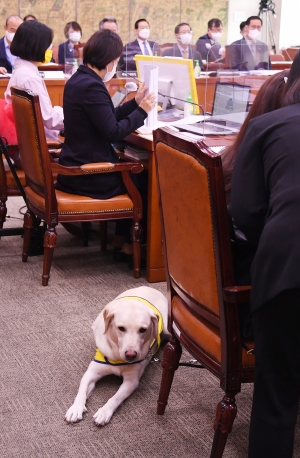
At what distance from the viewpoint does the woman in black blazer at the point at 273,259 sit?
138 centimetres

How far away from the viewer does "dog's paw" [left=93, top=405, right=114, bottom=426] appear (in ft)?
6.68

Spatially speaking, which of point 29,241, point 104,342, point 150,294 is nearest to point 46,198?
point 29,241

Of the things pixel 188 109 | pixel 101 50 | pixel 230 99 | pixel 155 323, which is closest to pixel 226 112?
Result: pixel 230 99

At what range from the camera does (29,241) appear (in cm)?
356

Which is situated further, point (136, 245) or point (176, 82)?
point (176, 82)

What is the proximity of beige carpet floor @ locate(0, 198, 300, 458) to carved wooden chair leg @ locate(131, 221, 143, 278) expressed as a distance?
0.07 meters

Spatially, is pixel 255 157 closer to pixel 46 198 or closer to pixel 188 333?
pixel 188 333

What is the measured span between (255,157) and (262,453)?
2.27ft

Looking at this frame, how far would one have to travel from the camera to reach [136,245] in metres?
3.34

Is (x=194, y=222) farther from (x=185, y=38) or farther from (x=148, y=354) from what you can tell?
(x=185, y=38)

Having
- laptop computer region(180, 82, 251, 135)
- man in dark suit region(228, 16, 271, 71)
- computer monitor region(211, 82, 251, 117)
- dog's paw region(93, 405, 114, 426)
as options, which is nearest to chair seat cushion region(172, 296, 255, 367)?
dog's paw region(93, 405, 114, 426)

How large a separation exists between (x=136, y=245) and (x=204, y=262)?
5.60ft

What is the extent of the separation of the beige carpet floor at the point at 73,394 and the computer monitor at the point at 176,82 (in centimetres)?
119

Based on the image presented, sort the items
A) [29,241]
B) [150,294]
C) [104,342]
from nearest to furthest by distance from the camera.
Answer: [104,342] → [150,294] → [29,241]
